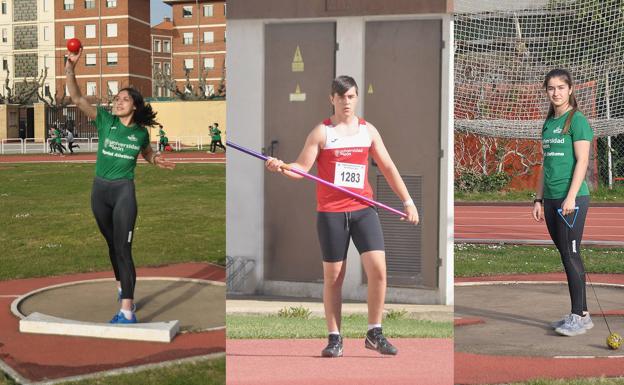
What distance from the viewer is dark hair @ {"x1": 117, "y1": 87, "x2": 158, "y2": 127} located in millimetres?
3689

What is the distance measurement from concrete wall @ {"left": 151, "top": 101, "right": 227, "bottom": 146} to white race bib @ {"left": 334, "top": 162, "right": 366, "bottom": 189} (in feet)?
1.74

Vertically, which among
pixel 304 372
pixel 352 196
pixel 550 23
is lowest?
pixel 304 372

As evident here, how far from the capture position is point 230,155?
3572mm

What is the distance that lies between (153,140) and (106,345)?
0.90m

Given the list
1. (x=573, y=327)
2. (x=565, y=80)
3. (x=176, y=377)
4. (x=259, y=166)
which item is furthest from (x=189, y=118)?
(x=573, y=327)

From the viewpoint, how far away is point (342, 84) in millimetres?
3154

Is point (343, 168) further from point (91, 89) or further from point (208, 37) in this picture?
point (91, 89)

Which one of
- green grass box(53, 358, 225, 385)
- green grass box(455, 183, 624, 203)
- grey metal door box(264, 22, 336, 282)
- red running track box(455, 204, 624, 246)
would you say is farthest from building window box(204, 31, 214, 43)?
green grass box(455, 183, 624, 203)

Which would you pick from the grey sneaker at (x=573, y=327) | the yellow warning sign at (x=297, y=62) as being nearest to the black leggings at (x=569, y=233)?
the grey sneaker at (x=573, y=327)

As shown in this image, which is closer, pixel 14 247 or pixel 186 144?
pixel 186 144

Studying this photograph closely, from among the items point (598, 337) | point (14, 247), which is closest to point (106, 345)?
point (14, 247)

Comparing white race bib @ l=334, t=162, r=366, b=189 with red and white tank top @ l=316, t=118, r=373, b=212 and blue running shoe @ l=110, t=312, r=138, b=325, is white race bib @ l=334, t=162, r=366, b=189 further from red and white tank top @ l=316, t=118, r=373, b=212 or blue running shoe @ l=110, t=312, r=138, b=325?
blue running shoe @ l=110, t=312, r=138, b=325

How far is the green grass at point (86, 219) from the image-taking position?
12.5ft

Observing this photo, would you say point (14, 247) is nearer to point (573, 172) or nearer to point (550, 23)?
point (573, 172)
